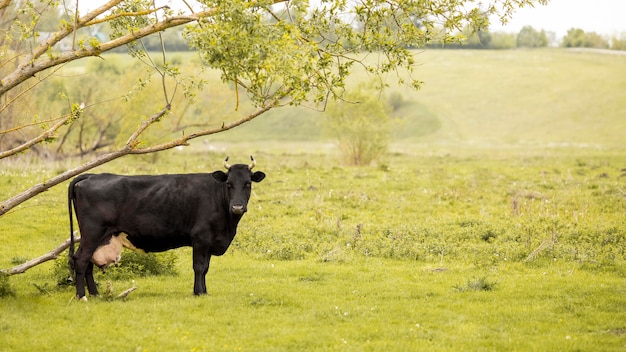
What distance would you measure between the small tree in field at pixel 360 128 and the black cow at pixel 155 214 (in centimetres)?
3226

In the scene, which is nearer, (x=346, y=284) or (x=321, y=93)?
(x=321, y=93)

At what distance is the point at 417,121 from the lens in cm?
10694

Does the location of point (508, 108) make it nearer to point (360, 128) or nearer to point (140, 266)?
point (360, 128)

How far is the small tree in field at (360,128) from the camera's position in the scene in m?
47.0

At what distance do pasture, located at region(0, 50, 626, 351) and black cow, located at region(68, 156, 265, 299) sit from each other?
0.67 meters

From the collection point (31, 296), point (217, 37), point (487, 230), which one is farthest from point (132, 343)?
point (487, 230)

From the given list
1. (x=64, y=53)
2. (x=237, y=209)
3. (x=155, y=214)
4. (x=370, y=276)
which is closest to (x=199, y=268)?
(x=155, y=214)

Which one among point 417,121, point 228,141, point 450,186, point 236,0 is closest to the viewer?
point 236,0

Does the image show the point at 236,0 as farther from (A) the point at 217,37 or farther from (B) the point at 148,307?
(B) the point at 148,307

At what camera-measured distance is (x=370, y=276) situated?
1602 cm

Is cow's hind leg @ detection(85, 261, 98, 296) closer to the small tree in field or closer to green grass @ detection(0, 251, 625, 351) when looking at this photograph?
green grass @ detection(0, 251, 625, 351)

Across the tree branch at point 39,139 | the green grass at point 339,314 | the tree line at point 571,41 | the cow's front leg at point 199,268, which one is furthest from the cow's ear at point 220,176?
the tree line at point 571,41

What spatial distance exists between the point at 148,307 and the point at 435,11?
7470 millimetres

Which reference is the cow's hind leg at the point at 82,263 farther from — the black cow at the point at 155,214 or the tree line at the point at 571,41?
the tree line at the point at 571,41
